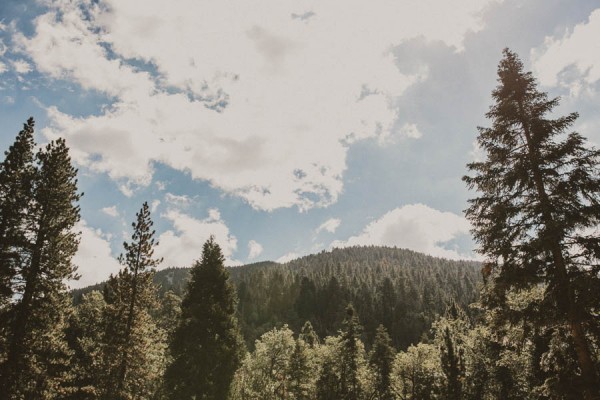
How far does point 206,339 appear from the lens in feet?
87.8

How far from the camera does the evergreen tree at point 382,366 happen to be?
5300 centimetres

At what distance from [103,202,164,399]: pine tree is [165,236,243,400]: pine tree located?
2.22 m

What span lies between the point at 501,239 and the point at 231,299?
21670 millimetres

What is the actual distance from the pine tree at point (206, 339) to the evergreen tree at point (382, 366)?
108ft

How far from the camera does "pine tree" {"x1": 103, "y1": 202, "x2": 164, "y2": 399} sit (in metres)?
22.7

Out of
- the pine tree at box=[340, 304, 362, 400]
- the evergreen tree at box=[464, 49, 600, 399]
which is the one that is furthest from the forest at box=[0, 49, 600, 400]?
the pine tree at box=[340, 304, 362, 400]

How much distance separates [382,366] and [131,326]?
42.6 meters

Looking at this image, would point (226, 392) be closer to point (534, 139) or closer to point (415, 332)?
point (534, 139)

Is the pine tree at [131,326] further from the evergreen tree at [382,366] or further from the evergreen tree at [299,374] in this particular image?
the evergreen tree at [382,366]

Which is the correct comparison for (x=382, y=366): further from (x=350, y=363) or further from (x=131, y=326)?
(x=131, y=326)

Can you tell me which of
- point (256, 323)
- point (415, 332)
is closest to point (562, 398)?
point (415, 332)

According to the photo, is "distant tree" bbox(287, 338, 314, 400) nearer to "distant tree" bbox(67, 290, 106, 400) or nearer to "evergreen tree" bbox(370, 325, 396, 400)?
"evergreen tree" bbox(370, 325, 396, 400)

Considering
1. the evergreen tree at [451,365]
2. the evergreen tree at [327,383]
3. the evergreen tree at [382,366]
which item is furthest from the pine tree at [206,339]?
the evergreen tree at [382,366]

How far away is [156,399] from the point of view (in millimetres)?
34344
